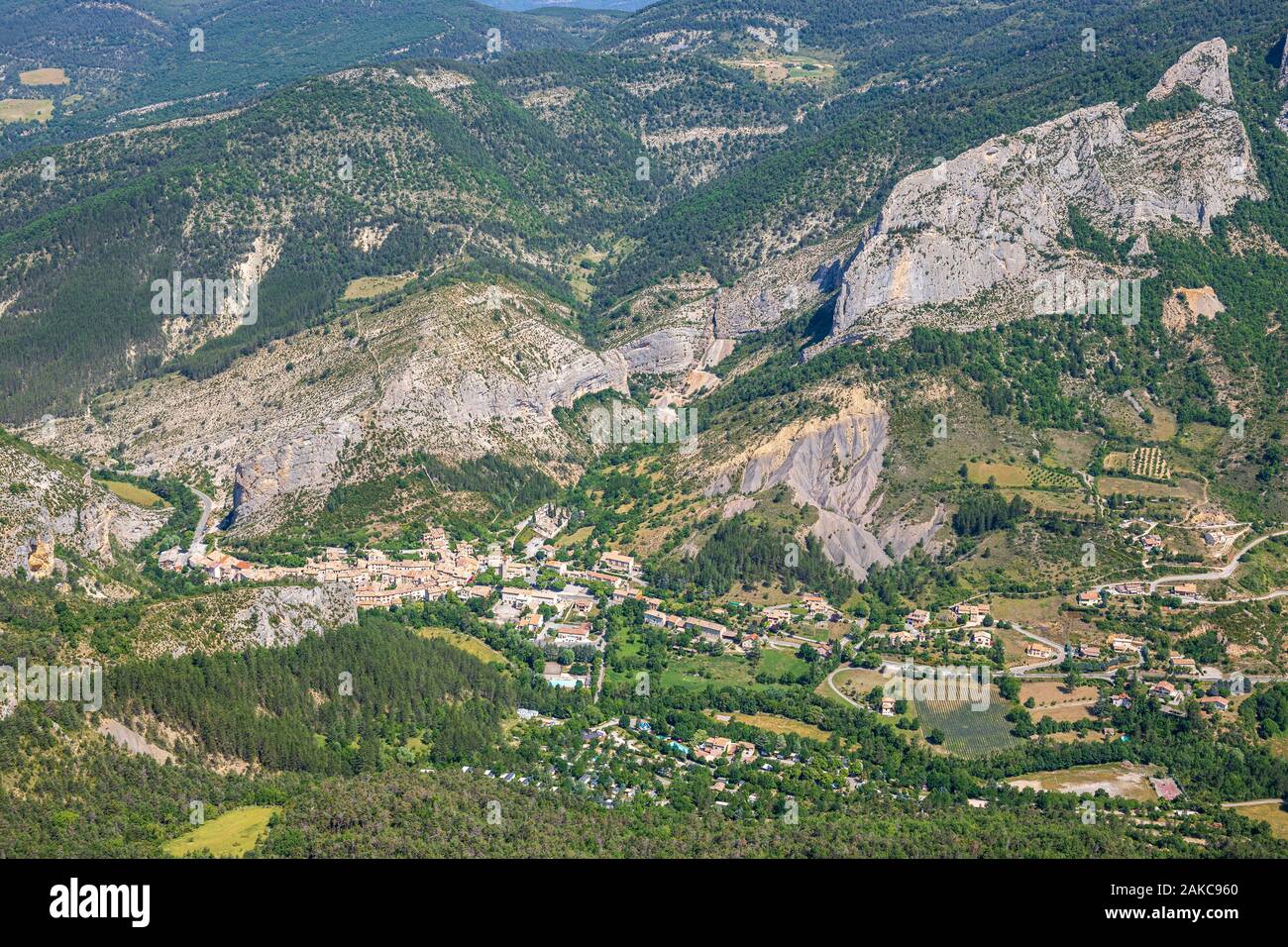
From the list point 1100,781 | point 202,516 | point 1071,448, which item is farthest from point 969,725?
point 202,516

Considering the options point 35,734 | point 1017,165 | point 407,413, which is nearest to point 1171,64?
point 1017,165

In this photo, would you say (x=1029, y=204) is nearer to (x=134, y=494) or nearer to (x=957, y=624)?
(x=957, y=624)

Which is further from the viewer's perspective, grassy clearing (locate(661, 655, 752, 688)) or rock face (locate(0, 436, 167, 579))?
grassy clearing (locate(661, 655, 752, 688))

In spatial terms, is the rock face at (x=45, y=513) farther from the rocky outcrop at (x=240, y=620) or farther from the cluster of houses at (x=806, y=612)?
the cluster of houses at (x=806, y=612)

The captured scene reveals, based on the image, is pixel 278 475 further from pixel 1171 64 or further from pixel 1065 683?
pixel 1171 64

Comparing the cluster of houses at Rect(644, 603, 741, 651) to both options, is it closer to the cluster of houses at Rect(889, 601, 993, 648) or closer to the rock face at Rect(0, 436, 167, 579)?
the cluster of houses at Rect(889, 601, 993, 648)

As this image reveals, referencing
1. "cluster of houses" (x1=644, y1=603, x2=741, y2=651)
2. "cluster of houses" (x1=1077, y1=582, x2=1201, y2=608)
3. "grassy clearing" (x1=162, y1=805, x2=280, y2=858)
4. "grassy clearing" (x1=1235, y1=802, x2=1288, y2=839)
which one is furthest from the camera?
"cluster of houses" (x1=644, y1=603, x2=741, y2=651)

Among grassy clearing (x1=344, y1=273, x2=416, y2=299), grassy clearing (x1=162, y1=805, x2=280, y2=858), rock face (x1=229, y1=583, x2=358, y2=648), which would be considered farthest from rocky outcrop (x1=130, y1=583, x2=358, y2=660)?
grassy clearing (x1=344, y1=273, x2=416, y2=299)
